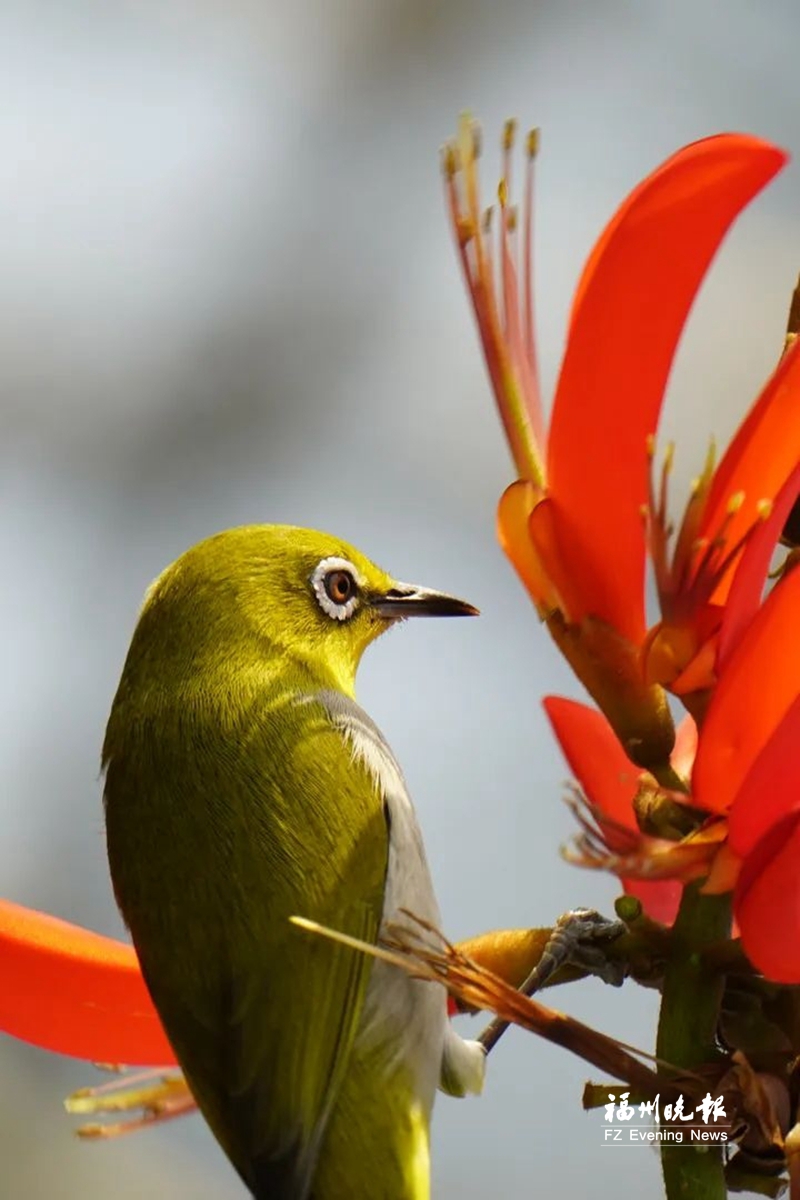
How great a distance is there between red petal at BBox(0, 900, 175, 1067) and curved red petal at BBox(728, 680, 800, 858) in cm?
53

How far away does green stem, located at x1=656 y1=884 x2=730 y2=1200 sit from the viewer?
0.95 metres

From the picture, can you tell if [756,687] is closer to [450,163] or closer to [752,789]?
[752,789]

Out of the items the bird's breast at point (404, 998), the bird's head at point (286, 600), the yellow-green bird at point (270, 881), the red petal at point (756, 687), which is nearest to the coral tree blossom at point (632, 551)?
the red petal at point (756, 687)

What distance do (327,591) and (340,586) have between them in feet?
0.07

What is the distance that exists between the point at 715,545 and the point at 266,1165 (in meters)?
0.68

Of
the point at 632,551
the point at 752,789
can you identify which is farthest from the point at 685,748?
the point at 752,789

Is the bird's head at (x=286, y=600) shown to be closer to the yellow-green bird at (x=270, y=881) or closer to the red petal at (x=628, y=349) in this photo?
the yellow-green bird at (x=270, y=881)

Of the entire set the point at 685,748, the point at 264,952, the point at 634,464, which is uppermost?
the point at 634,464

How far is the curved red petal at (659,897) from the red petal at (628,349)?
0.19 meters

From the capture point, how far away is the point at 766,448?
1063 mm

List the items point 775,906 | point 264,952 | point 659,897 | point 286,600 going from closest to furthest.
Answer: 1. point 775,906
2. point 659,897
3. point 264,952
4. point 286,600

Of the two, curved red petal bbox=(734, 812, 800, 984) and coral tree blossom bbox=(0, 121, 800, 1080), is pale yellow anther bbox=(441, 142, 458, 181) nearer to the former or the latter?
coral tree blossom bbox=(0, 121, 800, 1080)

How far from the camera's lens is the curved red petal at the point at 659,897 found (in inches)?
47.9

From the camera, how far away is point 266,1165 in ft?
4.58
